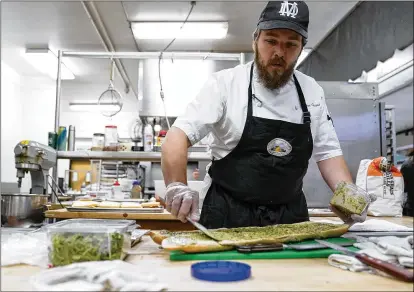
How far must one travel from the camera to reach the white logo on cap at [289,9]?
155cm

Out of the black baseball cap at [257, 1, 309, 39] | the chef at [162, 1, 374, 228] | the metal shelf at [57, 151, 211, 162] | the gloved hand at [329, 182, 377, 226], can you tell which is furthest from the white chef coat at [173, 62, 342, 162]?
the metal shelf at [57, 151, 211, 162]

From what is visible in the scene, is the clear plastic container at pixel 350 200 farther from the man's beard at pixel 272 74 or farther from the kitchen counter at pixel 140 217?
the kitchen counter at pixel 140 217

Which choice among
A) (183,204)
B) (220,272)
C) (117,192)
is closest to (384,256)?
(220,272)

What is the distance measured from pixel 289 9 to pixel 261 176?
69 centimetres

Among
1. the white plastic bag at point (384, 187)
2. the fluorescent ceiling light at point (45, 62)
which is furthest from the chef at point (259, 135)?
the fluorescent ceiling light at point (45, 62)

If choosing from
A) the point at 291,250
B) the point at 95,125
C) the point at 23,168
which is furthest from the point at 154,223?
the point at 95,125

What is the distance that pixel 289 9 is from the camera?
5.10ft

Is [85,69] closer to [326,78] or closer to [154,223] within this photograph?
[326,78]

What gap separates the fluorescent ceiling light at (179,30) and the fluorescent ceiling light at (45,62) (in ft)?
6.14

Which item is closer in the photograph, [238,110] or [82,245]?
[82,245]

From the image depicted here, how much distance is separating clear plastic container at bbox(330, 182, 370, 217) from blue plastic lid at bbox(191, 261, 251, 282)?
2.25 ft

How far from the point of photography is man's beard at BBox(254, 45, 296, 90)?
1.66 metres

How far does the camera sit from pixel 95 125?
9.84 m

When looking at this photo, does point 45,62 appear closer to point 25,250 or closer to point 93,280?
point 25,250
